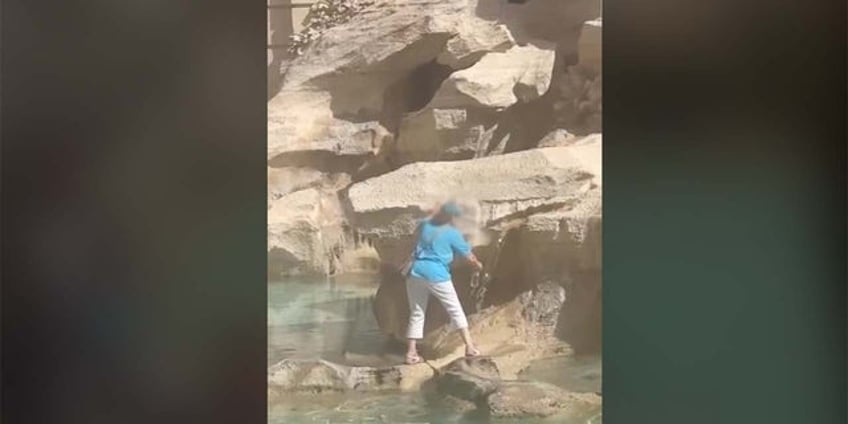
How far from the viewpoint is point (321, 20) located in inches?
87.4

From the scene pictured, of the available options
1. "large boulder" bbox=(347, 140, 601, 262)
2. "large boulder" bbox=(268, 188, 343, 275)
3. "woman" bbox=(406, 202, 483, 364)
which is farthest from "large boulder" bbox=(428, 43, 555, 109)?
"large boulder" bbox=(268, 188, 343, 275)

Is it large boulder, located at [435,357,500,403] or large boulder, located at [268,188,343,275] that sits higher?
large boulder, located at [268,188,343,275]

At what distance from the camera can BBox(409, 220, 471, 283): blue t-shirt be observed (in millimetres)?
2174

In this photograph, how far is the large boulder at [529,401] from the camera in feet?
7.04

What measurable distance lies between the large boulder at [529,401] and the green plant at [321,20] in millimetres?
1008

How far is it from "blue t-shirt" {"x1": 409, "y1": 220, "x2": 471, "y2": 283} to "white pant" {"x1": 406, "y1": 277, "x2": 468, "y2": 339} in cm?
2

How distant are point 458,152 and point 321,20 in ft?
1.62
